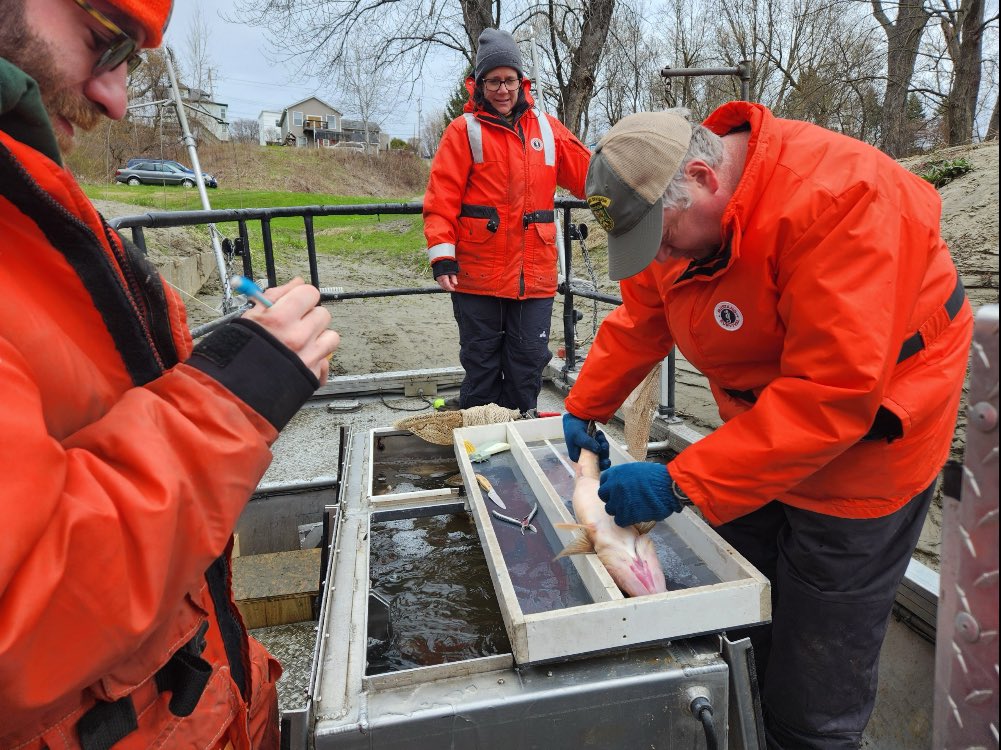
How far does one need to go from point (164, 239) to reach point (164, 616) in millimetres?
11592

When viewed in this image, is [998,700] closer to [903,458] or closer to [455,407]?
[903,458]

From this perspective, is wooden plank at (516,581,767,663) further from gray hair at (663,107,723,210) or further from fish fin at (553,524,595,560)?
gray hair at (663,107,723,210)

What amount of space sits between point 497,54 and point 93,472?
3852 millimetres

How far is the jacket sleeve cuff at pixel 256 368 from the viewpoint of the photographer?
0.98m

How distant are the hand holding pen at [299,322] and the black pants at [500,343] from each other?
122 inches

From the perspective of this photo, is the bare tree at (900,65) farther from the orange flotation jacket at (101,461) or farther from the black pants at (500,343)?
the orange flotation jacket at (101,461)

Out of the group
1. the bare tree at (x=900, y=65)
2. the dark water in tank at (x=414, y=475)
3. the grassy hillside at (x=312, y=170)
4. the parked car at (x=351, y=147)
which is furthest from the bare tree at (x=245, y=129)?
the dark water in tank at (x=414, y=475)

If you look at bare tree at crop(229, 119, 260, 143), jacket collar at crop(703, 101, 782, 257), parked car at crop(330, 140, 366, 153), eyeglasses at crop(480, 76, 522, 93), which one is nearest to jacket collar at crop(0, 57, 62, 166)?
jacket collar at crop(703, 101, 782, 257)

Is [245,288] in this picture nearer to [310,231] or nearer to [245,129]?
[310,231]

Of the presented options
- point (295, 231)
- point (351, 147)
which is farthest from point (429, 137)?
point (295, 231)

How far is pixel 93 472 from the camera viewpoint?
83 cm

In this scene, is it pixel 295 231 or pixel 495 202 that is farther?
pixel 295 231

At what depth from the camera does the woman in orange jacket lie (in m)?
4.06

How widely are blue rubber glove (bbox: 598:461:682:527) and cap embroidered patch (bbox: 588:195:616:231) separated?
27.6 inches
